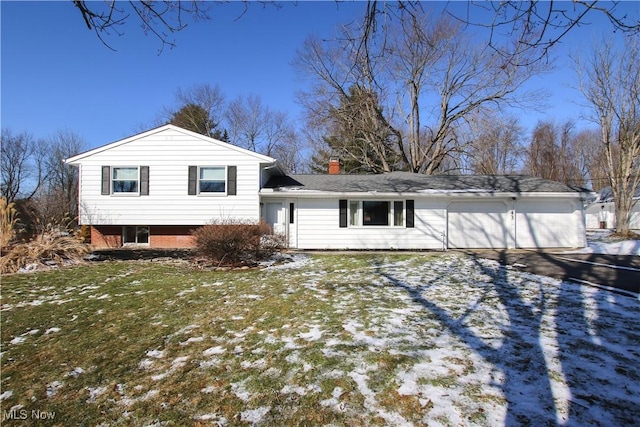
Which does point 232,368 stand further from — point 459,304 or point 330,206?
point 330,206

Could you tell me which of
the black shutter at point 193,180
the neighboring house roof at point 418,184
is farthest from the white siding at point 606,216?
the black shutter at point 193,180

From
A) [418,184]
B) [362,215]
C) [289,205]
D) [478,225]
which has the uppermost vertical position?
[418,184]

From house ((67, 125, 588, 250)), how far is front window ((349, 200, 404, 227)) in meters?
0.04

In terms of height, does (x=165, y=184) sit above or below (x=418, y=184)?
below

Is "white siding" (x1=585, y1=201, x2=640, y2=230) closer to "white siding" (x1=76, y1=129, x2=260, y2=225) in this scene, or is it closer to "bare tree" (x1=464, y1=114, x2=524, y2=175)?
"bare tree" (x1=464, y1=114, x2=524, y2=175)

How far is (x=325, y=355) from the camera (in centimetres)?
365

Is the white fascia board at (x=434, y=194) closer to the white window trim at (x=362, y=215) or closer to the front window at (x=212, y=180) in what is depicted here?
the white window trim at (x=362, y=215)

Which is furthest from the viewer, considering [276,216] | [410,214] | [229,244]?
[276,216]

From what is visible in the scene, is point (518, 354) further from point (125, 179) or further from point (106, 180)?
point (106, 180)

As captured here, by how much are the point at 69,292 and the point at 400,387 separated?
6.82 meters

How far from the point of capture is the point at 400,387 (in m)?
2.97

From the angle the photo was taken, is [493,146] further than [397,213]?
Yes

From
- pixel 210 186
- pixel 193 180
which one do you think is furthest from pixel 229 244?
pixel 193 180

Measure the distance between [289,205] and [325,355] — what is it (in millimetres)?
10500
